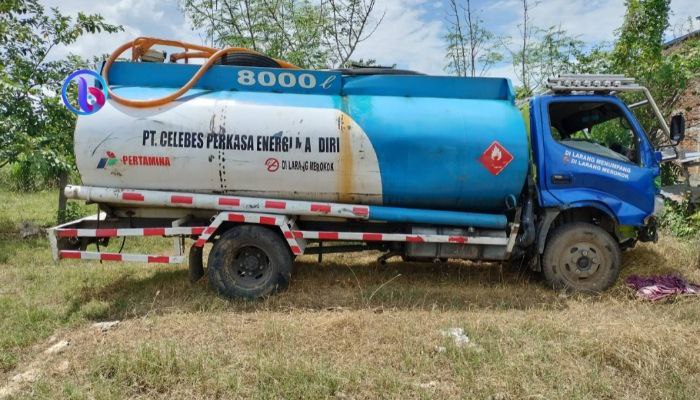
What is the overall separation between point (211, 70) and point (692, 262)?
670 centimetres

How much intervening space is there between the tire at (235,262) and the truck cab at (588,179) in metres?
2.96

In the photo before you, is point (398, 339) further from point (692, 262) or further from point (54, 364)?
point (692, 262)

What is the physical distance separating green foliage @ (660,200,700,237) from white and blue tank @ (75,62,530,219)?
438 centimetres

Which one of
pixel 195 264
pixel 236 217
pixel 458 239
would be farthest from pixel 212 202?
pixel 458 239

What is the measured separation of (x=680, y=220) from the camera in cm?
805

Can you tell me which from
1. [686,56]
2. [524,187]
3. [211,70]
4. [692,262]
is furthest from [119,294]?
[686,56]

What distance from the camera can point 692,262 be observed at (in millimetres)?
6402

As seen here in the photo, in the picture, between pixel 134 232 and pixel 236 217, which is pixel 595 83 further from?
pixel 134 232

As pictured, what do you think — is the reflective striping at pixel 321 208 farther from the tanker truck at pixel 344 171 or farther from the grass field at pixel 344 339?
the grass field at pixel 344 339

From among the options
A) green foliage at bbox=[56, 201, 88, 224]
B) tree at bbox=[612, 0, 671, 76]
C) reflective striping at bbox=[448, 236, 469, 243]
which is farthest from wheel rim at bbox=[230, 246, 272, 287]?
tree at bbox=[612, 0, 671, 76]

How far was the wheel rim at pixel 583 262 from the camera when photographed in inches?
Result: 216

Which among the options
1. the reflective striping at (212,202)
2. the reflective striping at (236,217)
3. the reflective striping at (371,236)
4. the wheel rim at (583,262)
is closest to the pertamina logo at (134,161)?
the reflective striping at (212,202)

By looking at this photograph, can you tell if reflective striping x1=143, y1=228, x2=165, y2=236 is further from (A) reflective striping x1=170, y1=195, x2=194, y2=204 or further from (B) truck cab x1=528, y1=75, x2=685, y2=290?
(B) truck cab x1=528, y1=75, x2=685, y2=290

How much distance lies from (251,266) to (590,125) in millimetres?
4669
